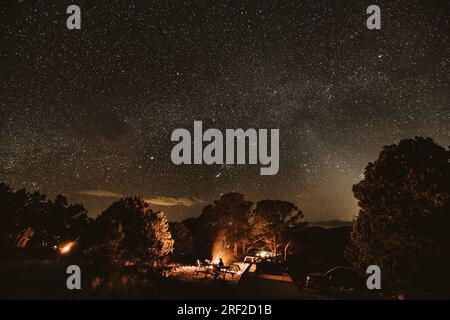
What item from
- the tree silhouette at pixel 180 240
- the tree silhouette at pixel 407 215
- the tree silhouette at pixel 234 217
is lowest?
the tree silhouette at pixel 180 240

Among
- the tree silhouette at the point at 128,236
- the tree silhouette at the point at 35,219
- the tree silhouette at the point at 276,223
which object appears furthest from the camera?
the tree silhouette at the point at 276,223

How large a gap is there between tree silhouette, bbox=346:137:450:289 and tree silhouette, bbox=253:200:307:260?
2731 cm

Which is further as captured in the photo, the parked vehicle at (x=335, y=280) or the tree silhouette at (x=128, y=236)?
the tree silhouette at (x=128, y=236)

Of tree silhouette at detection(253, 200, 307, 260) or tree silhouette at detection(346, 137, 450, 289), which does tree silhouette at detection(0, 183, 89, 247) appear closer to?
tree silhouette at detection(253, 200, 307, 260)

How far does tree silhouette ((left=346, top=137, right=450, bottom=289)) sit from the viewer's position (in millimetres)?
13055

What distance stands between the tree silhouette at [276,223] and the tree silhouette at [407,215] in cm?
2731

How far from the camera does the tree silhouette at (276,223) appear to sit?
142 ft

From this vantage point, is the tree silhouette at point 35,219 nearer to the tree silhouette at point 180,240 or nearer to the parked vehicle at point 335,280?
the tree silhouette at point 180,240

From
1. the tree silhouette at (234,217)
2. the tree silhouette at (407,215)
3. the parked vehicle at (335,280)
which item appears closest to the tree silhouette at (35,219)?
the tree silhouette at (234,217)

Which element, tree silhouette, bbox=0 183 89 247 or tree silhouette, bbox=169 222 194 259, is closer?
tree silhouette, bbox=0 183 89 247

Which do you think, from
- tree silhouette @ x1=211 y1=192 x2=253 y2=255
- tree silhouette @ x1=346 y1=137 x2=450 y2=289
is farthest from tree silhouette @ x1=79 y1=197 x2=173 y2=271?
tree silhouette @ x1=211 y1=192 x2=253 y2=255

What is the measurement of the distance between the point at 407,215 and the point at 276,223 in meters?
30.6

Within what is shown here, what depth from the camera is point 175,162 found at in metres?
16.6
